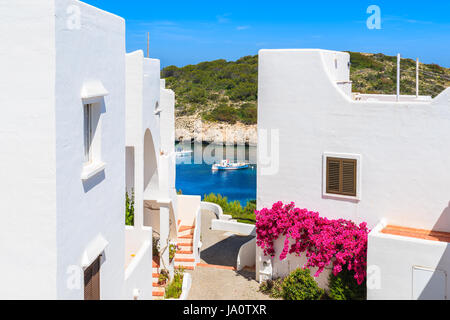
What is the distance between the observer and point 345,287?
47.8 feet

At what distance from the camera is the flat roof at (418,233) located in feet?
42.5

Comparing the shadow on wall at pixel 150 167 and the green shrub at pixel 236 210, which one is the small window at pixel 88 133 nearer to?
the shadow on wall at pixel 150 167

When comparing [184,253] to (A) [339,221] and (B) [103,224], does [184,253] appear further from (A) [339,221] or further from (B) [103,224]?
(B) [103,224]

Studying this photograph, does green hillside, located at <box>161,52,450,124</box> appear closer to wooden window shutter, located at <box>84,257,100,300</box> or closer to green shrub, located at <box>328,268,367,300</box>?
green shrub, located at <box>328,268,367,300</box>

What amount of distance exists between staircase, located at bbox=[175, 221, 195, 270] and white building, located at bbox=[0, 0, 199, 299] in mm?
10199

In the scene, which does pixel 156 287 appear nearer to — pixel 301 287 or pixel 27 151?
pixel 301 287

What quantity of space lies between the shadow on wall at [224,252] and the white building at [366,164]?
13.8 feet

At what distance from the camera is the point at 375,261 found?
1262cm

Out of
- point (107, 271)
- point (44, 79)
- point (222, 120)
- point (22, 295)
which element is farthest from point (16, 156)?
point (222, 120)

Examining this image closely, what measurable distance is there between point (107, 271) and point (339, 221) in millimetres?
8416

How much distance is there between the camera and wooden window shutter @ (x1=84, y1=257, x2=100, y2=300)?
24.2ft

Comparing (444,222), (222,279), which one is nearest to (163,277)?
(222,279)

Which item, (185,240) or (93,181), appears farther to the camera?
(185,240)

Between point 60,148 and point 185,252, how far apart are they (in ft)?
44.5
